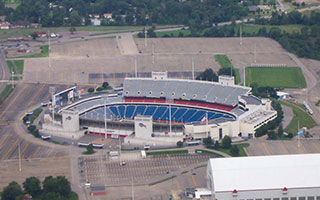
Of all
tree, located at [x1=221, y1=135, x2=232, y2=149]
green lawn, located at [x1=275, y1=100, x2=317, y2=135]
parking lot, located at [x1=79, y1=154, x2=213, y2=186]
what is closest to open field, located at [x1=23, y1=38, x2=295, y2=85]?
green lawn, located at [x1=275, y1=100, x2=317, y2=135]

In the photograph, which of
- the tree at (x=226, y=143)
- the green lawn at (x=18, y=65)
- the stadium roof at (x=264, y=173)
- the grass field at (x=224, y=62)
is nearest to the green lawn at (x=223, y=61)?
the grass field at (x=224, y=62)

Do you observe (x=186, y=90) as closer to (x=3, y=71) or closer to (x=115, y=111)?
(x=115, y=111)

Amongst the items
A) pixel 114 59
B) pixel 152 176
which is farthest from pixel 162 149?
pixel 114 59

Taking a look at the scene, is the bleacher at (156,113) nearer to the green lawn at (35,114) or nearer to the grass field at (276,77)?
the green lawn at (35,114)

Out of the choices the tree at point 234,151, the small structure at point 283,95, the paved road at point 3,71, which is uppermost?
the paved road at point 3,71

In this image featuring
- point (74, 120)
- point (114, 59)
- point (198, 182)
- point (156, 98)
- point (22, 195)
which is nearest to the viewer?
point (22, 195)

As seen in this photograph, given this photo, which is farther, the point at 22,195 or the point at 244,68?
the point at 244,68

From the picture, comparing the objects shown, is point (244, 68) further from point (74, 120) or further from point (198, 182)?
point (198, 182)
